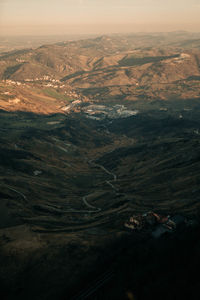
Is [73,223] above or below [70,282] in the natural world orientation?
below

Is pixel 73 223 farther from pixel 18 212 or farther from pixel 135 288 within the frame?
pixel 135 288

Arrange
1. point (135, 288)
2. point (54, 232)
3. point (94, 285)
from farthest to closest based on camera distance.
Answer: point (54, 232)
point (94, 285)
point (135, 288)

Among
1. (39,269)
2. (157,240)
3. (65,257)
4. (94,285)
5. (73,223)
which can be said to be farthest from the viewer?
(73,223)

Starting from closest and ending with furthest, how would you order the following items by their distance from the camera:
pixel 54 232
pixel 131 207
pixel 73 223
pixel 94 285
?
pixel 94 285 < pixel 54 232 < pixel 73 223 < pixel 131 207

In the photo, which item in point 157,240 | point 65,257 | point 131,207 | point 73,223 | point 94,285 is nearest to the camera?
point 94,285

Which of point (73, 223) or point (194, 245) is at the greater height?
point (194, 245)

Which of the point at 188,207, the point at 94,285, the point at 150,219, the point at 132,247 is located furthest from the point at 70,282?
the point at 188,207

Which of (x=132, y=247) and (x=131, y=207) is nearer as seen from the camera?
(x=132, y=247)

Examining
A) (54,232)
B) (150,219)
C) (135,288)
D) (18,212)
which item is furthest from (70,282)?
(18,212)

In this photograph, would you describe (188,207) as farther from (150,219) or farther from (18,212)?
(18,212)
